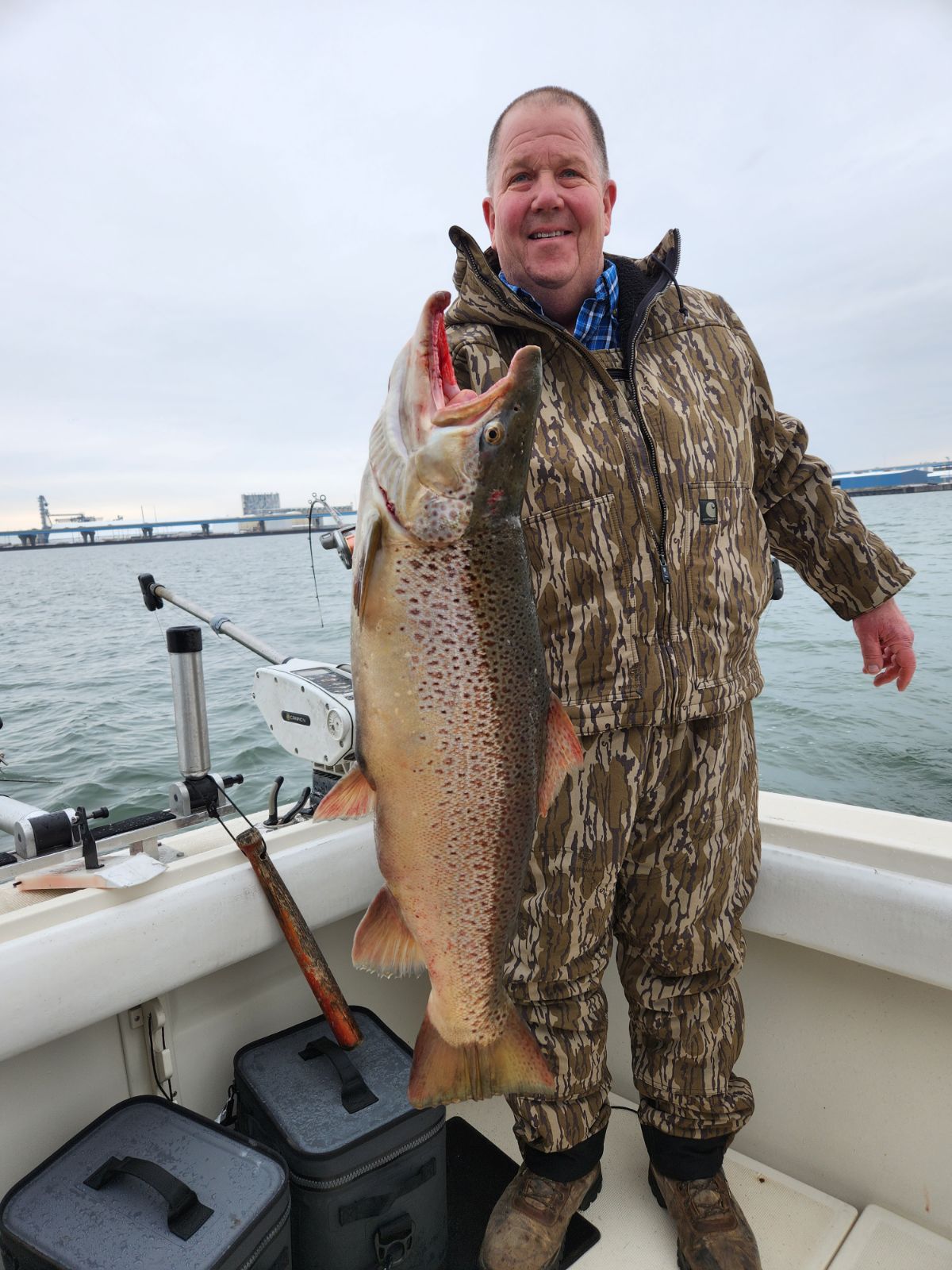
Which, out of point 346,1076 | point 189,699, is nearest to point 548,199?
point 189,699

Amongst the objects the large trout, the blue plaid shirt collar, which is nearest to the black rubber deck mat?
the large trout

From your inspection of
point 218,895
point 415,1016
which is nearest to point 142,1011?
point 218,895

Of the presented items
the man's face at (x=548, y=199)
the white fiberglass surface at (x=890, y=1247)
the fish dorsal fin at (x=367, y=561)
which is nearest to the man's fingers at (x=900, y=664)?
the man's face at (x=548, y=199)

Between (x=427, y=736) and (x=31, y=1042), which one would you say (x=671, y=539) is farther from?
(x=31, y=1042)

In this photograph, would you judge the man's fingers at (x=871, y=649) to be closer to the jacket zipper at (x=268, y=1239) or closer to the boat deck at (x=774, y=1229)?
the boat deck at (x=774, y=1229)

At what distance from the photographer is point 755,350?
2486 mm

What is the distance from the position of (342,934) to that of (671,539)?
69.6 inches

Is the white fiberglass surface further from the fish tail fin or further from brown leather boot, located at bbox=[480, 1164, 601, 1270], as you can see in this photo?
the fish tail fin

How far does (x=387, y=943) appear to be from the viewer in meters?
1.74

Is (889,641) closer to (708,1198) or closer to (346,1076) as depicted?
(708,1198)

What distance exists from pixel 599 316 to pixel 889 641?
1.32 meters

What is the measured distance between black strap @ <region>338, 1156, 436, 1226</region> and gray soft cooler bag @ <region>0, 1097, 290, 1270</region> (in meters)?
0.20

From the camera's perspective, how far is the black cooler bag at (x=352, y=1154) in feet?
7.13

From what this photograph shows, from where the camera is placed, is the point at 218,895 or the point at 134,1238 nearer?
the point at 134,1238
